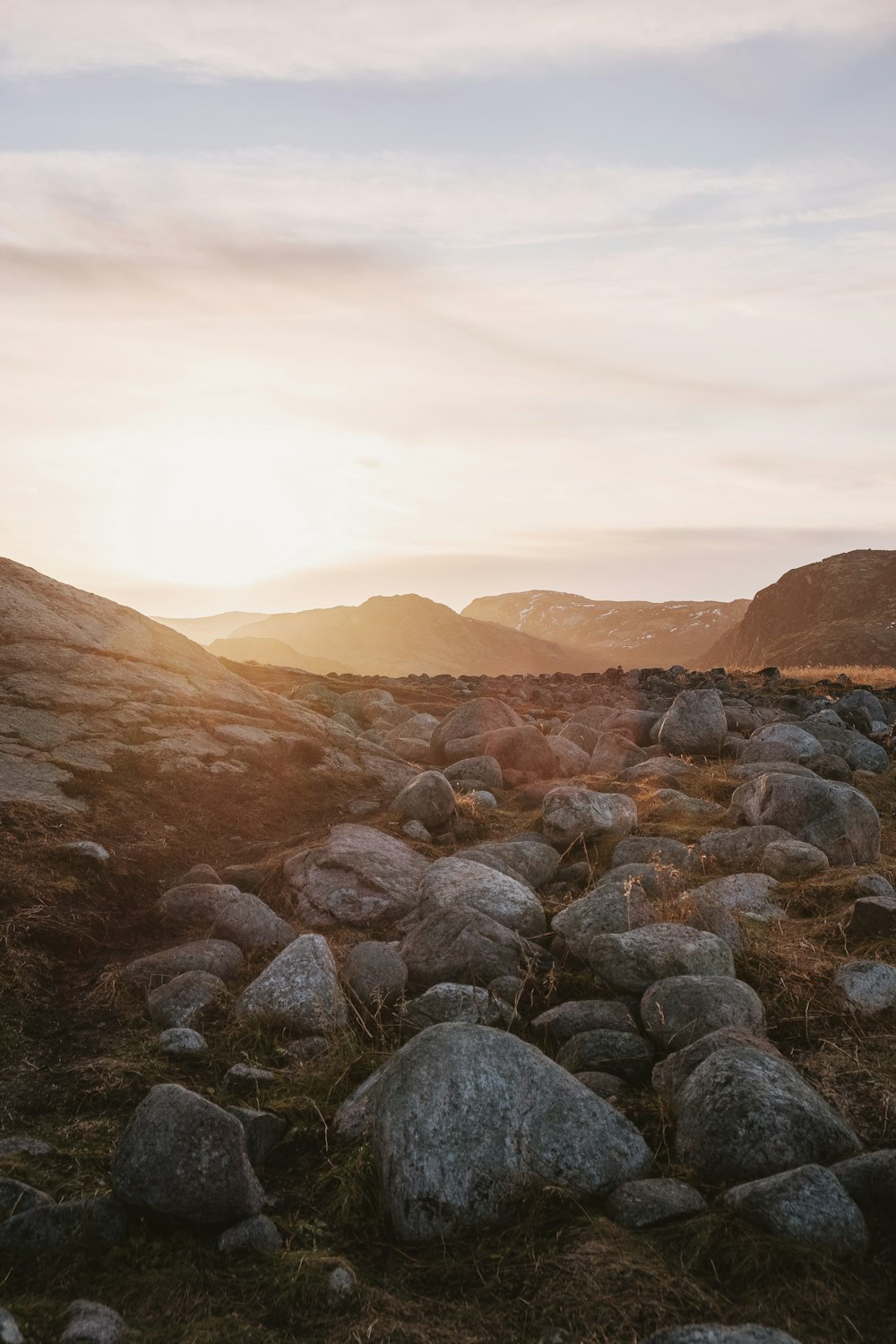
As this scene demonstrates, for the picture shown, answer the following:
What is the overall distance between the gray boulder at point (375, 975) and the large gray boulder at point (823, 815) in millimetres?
4812

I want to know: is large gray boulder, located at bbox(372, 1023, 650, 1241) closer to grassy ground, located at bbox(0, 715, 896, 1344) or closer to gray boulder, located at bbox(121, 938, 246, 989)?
grassy ground, located at bbox(0, 715, 896, 1344)

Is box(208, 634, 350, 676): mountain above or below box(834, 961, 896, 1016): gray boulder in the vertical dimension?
above

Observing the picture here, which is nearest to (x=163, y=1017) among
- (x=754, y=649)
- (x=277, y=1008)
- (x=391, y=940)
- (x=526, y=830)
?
(x=277, y=1008)

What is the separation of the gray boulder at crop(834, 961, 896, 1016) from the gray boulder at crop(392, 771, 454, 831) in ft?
19.2

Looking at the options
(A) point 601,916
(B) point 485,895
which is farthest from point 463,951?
(A) point 601,916

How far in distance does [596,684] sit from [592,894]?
2237 centimetres

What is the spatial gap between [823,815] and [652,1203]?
20.1 feet

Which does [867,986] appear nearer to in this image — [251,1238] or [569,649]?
[251,1238]

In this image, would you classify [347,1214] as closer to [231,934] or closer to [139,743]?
[231,934]

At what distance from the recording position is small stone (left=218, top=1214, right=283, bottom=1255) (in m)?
4.11

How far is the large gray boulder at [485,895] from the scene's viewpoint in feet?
25.3

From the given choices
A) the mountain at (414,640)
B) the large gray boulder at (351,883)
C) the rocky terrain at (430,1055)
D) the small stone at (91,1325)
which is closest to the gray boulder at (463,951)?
the rocky terrain at (430,1055)

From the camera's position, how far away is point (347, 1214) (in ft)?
14.5

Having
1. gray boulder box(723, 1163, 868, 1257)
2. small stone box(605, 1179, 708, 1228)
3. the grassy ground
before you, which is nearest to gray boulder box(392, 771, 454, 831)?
the grassy ground
